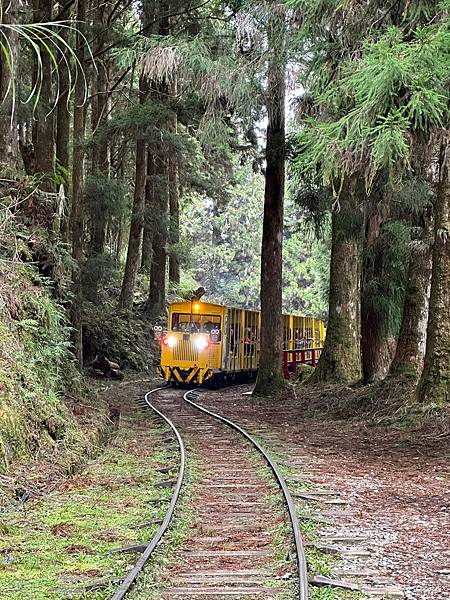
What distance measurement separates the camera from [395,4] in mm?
9211

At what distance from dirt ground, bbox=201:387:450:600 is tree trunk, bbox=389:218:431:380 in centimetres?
168

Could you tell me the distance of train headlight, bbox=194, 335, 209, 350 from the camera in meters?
23.1

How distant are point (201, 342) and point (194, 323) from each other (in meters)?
0.65

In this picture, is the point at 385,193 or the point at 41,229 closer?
the point at 41,229

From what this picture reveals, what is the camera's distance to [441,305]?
1127 centimetres

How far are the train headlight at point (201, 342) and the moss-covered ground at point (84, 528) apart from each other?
1246 cm

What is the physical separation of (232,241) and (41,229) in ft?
158

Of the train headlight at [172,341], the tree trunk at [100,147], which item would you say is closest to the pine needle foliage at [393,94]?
the tree trunk at [100,147]

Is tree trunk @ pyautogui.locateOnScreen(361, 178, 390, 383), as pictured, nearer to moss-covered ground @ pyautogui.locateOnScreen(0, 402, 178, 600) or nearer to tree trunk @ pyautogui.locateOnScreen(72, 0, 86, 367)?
tree trunk @ pyautogui.locateOnScreen(72, 0, 86, 367)

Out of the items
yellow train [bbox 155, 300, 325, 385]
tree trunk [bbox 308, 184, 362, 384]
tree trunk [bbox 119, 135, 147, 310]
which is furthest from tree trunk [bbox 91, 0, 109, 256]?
tree trunk [bbox 308, 184, 362, 384]

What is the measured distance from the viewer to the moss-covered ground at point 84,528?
206 inches

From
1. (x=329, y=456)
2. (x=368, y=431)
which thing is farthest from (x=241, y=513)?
(x=368, y=431)

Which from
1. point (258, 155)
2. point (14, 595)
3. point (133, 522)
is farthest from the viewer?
point (258, 155)

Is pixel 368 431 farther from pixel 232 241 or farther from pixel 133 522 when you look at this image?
pixel 232 241
